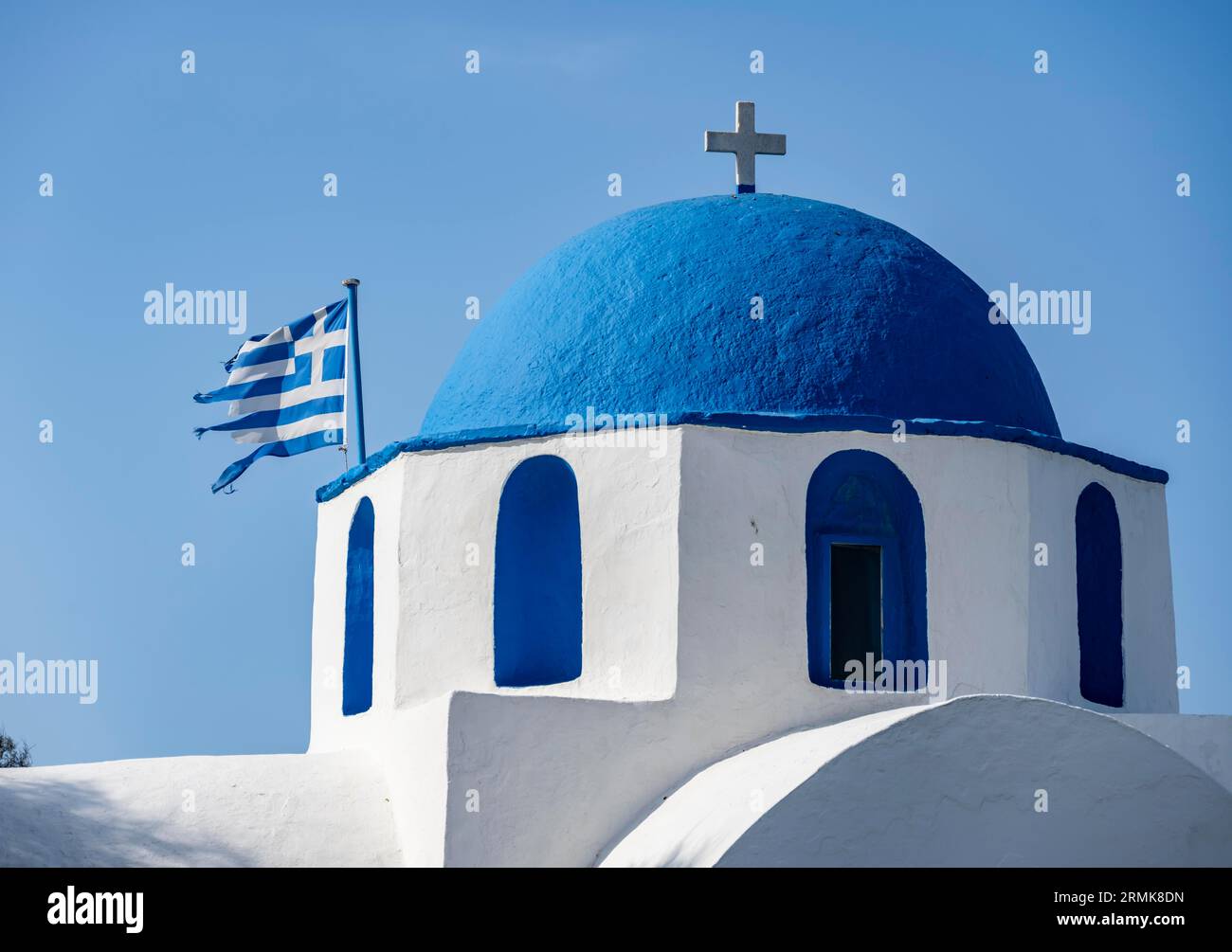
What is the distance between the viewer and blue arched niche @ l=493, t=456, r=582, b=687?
11.7 metres

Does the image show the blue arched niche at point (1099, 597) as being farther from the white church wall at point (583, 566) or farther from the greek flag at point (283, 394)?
the greek flag at point (283, 394)

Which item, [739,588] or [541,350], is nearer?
[739,588]

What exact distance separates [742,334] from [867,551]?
1.45m

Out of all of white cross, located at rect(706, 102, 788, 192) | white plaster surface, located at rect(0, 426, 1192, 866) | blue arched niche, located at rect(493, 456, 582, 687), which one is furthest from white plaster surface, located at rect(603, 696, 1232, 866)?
white cross, located at rect(706, 102, 788, 192)

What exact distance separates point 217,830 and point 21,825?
1.02 m

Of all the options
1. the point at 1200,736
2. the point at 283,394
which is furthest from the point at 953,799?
the point at 283,394

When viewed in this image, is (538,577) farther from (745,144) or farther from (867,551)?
(745,144)

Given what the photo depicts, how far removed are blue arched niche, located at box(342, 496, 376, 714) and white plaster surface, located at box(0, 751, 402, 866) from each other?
127cm

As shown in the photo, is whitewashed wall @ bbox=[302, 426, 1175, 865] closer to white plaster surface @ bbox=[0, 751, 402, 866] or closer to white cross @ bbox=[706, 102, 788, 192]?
white plaster surface @ bbox=[0, 751, 402, 866]

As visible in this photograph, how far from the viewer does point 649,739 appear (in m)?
11.1
